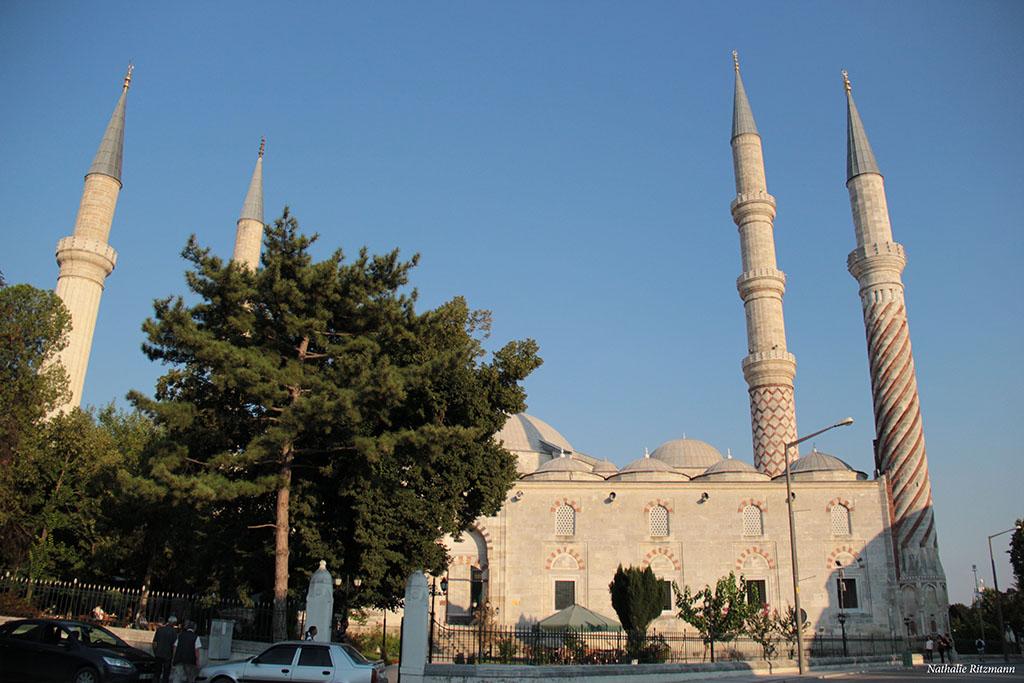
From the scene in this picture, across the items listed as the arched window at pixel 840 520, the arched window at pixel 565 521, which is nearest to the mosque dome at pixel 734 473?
the arched window at pixel 840 520

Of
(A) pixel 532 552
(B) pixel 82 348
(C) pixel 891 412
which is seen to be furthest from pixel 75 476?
(C) pixel 891 412

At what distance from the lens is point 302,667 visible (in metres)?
10.5

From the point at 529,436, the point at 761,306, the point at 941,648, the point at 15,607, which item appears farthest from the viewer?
the point at 529,436

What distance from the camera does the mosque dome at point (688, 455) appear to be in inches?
1470

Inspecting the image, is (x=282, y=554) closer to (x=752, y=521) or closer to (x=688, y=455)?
(x=752, y=521)

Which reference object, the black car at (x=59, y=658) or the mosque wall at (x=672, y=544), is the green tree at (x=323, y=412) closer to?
the black car at (x=59, y=658)

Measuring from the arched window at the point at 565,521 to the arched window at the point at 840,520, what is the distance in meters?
9.80

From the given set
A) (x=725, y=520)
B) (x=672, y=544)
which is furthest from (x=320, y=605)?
(x=725, y=520)

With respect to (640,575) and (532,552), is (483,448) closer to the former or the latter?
(640,575)

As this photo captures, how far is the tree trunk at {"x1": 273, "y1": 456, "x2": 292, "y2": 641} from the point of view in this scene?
1562 cm

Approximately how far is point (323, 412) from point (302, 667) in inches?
214

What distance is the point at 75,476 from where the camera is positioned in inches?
936

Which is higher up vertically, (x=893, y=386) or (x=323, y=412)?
(x=893, y=386)

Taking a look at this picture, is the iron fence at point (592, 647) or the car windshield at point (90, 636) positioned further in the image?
the iron fence at point (592, 647)
